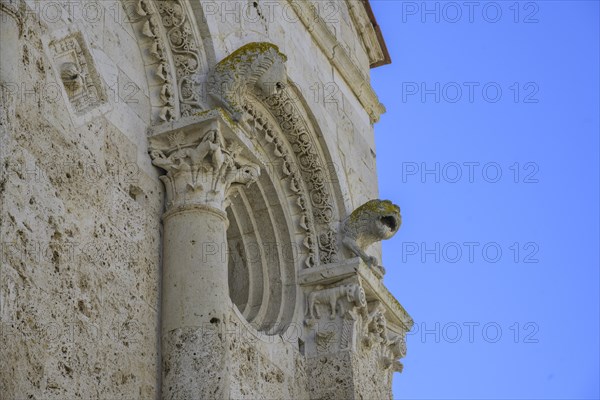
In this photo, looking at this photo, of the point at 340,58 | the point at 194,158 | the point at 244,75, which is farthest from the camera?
the point at 340,58

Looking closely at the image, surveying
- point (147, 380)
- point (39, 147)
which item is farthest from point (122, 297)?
point (39, 147)

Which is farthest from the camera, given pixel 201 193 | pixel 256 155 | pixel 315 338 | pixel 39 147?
pixel 315 338

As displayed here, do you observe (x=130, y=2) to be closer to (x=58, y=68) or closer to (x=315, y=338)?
(x=58, y=68)

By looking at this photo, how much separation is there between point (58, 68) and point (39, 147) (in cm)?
73

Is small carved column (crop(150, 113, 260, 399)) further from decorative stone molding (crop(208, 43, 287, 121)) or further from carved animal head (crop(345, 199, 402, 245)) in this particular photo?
carved animal head (crop(345, 199, 402, 245))

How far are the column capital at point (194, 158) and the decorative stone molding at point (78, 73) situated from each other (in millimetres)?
613

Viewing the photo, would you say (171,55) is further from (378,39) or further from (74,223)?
(378,39)

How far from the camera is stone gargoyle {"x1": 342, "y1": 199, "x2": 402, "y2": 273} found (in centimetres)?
959

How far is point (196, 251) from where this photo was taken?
707cm

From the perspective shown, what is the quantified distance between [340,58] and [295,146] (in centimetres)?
177

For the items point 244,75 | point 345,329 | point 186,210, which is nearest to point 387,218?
point 345,329

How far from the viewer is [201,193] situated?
24.0ft

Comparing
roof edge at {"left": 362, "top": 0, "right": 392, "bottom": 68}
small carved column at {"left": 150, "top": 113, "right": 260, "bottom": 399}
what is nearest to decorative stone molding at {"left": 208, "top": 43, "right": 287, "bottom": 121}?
small carved column at {"left": 150, "top": 113, "right": 260, "bottom": 399}

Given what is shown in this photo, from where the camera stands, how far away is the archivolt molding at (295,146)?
8398mm
